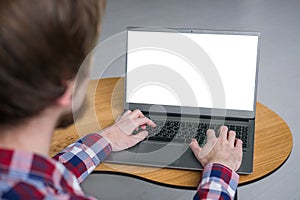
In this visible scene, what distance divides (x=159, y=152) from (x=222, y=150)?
17 centimetres

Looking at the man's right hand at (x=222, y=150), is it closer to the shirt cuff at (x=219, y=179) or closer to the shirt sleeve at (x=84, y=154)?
the shirt cuff at (x=219, y=179)

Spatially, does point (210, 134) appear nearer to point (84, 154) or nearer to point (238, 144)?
point (238, 144)

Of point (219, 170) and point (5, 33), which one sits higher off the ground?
point (5, 33)

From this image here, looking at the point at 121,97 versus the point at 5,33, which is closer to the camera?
the point at 5,33

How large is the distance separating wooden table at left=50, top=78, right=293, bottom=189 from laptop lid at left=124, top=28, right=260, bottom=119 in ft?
0.27

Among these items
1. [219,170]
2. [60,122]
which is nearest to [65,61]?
[60,122]

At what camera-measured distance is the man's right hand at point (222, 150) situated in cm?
133

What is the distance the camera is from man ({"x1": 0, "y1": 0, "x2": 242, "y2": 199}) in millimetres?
646

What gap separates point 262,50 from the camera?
3.56 m

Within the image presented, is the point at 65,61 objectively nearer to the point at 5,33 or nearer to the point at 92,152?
the point at 5,33

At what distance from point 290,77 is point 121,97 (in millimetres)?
1816

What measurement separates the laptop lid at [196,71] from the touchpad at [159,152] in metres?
0.18

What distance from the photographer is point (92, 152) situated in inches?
53.4

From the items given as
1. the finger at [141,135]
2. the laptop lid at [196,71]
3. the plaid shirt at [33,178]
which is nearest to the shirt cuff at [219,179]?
the finger at [141,135]
